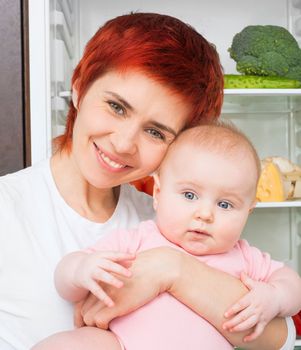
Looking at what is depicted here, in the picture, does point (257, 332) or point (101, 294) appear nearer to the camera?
point (101, 294)

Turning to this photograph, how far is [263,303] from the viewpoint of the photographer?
1.07 m

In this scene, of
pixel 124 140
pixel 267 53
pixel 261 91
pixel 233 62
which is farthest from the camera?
pixel 233 62

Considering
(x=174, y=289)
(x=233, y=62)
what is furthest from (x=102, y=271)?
(x=233, y=62)

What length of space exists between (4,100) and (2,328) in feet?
2.51

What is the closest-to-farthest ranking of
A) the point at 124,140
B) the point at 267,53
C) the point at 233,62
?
the point at 124,140, the point at 267,53, the point at 233,62

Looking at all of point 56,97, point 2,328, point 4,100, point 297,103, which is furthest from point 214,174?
point 297,103

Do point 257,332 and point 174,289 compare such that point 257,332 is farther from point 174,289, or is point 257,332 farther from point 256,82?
point 256,82

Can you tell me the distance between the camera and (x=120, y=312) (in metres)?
1.04

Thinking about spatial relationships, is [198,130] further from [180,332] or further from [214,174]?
[180,332]

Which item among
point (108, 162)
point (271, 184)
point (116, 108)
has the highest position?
point (116, 108)

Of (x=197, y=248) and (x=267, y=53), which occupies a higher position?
(x=267, y=53)

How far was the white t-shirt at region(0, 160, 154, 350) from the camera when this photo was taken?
3.88 feet

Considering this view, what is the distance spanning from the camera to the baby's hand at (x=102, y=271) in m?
0.96

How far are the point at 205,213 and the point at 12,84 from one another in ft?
2.86
